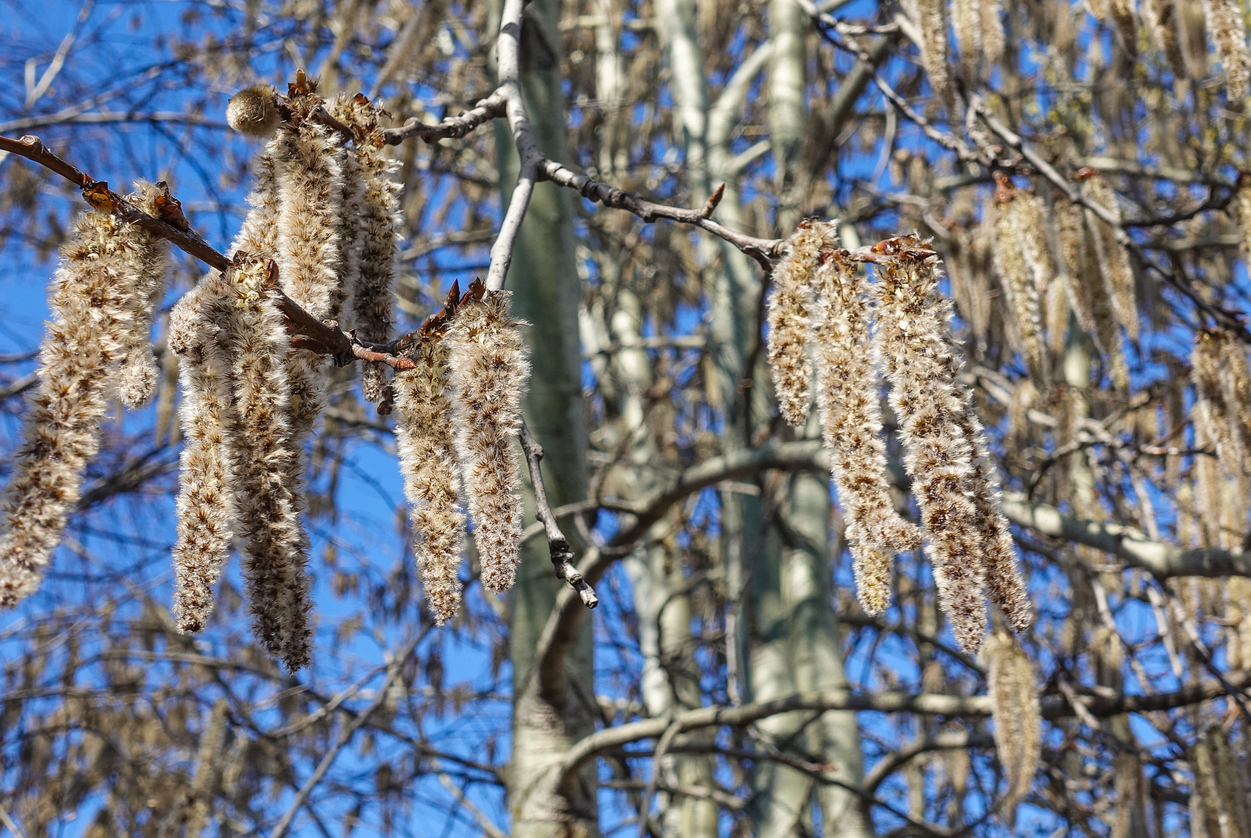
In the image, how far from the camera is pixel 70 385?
1141 mm

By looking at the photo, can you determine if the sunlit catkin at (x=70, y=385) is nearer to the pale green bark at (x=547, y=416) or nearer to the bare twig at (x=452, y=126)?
the bare twig at (x=452, y=126)

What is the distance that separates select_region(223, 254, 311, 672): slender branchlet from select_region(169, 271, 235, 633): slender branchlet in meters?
0.01

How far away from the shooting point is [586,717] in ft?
10.3

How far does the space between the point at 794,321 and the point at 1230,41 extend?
1.68 m

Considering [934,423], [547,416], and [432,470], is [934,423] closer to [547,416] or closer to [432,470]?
[432,470]

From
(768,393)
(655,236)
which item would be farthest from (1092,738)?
(655,236)

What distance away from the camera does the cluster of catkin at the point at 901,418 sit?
49.6 inches

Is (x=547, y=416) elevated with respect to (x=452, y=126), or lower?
elevated

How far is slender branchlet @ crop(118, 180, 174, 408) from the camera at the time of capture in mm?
1231

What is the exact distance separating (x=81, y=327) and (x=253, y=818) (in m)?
4.43

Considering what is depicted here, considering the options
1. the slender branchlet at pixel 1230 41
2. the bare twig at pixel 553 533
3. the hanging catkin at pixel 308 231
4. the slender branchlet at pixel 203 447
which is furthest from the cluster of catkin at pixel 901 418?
the slender branchlet at pixel 1230 41

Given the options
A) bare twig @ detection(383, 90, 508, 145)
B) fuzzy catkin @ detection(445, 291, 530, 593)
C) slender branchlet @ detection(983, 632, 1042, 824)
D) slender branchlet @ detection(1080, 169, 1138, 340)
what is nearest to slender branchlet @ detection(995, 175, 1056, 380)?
slender branchlet @ detection(1080, 169, 1138, 340)

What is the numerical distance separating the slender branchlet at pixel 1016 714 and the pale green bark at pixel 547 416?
3.60 feet

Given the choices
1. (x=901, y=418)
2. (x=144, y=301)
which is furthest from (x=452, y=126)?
(x=901, y=418)
